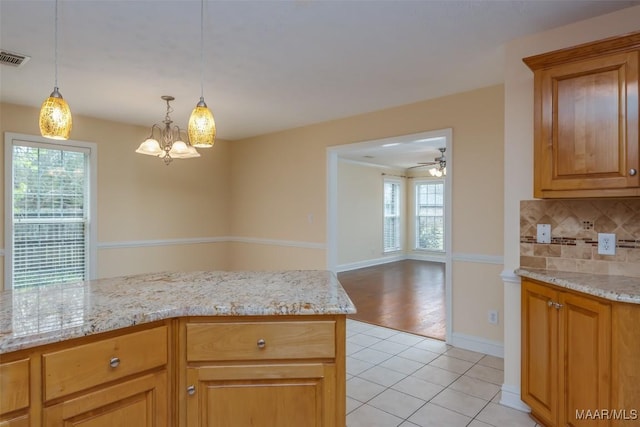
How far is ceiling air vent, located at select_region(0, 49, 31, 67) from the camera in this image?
267 cm

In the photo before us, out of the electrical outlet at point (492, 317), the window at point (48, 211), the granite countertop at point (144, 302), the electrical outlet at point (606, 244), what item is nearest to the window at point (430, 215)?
the electrical outlet at point (492, 317)

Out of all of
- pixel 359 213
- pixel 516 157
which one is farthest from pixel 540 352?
pixel 359 213

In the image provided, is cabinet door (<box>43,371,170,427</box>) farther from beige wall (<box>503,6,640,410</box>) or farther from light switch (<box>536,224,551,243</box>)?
light switch (<box>536,224,551,243</box>)

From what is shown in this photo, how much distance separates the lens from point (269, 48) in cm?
259

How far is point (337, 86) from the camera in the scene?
341cm

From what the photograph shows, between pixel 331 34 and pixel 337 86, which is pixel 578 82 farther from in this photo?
pixel 337 86

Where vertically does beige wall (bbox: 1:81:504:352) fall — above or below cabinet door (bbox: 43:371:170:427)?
above

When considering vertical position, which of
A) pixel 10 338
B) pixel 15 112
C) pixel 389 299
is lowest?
pixel 389 299

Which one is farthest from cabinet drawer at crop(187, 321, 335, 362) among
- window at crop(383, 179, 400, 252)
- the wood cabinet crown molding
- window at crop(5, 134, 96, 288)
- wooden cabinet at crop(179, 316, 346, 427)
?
window at crop(383, 179, 400, 252)

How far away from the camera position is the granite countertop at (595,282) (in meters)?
1.68

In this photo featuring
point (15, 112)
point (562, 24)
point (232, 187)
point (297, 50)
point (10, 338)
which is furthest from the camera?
point (232, 187)

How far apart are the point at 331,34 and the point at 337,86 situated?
1.02 metres

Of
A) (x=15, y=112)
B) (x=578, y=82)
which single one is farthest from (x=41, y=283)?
(x=578, y=82)

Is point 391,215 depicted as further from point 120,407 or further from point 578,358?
point 120,407
